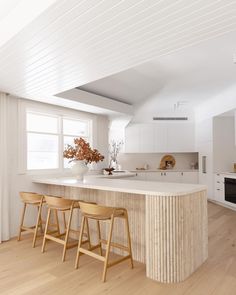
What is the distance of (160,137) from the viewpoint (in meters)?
7.60

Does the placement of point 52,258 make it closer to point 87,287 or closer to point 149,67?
point 87,287

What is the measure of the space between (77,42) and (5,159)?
242 cm

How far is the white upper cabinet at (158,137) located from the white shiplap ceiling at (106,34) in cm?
464

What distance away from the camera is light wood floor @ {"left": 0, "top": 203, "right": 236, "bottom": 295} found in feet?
7.50

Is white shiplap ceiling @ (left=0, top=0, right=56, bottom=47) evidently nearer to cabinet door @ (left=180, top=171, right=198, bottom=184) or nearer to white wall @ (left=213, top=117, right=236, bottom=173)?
white wall @ (left=213, top=117, right=236, bottom=173)

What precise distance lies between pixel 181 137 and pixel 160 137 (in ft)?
2.16

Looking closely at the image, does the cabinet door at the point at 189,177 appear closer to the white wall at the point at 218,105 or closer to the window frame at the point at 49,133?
the white wall at the point at 218,105

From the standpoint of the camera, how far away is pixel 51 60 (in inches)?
104

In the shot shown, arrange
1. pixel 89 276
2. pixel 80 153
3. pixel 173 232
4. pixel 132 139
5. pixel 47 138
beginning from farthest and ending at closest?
pixel 132 139 < pixel 47 138 < pixel 80 153 < pixel 89 276 < pixel 173 232

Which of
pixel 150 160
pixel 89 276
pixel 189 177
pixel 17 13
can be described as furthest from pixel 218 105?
pixel 17 13

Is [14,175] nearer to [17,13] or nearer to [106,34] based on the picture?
[17,13]

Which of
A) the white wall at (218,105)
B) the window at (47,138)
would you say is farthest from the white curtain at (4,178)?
the white wall at (218,105)

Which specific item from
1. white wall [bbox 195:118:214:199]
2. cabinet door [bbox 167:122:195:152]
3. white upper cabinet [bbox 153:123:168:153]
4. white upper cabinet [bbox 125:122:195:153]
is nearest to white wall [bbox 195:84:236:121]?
white wall [bbox 195:118:214:199]

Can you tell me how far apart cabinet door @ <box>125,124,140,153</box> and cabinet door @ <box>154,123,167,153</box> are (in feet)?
1.91
